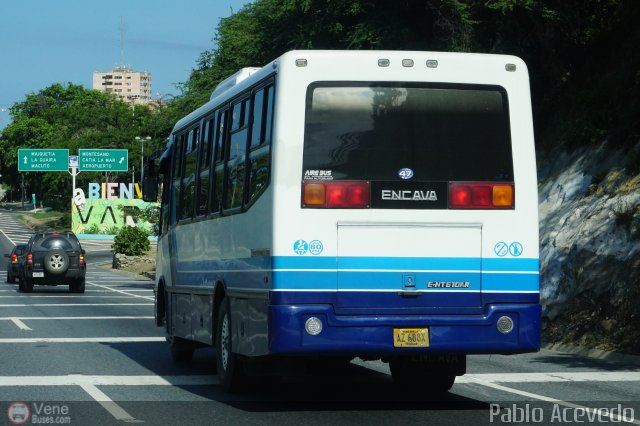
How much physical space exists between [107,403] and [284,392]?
6.64 ft

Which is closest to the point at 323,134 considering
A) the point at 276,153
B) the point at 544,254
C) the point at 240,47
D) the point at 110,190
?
the point at 276,153

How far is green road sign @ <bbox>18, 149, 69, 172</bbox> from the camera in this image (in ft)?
350

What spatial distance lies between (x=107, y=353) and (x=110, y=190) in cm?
10064

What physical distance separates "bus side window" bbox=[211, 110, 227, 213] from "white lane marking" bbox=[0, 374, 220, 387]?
203cm

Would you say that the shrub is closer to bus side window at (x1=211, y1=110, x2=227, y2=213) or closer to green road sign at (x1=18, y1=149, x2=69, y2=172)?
green road sign at (x1=18, y1=149, x2=69, y2=172)

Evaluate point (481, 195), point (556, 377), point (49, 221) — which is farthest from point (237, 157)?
point (49, 221)

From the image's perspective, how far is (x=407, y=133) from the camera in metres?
12.0

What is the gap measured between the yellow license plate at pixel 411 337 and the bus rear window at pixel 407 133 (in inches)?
55.8

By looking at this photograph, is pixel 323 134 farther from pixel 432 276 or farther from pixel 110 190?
pixel 110 190

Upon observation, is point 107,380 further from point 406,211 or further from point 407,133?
point 407,133

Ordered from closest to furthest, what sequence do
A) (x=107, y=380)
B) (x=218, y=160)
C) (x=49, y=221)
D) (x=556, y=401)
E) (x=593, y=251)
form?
(x=556, y=401) < (x=218, y=160) < (x=107, y=380) < (x=593, y=251) < (x=49, y=221)

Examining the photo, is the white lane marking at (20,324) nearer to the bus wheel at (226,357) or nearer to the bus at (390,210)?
the bus wheel at (226,357)

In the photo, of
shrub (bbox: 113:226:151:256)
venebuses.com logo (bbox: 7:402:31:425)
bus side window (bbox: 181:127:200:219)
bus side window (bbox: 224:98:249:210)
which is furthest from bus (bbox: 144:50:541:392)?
shrub (bbox: 113:226:151:256)

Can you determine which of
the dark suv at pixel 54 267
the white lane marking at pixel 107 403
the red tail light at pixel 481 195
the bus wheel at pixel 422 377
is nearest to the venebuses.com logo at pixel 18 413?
the white lane marking at pixel 107 403
